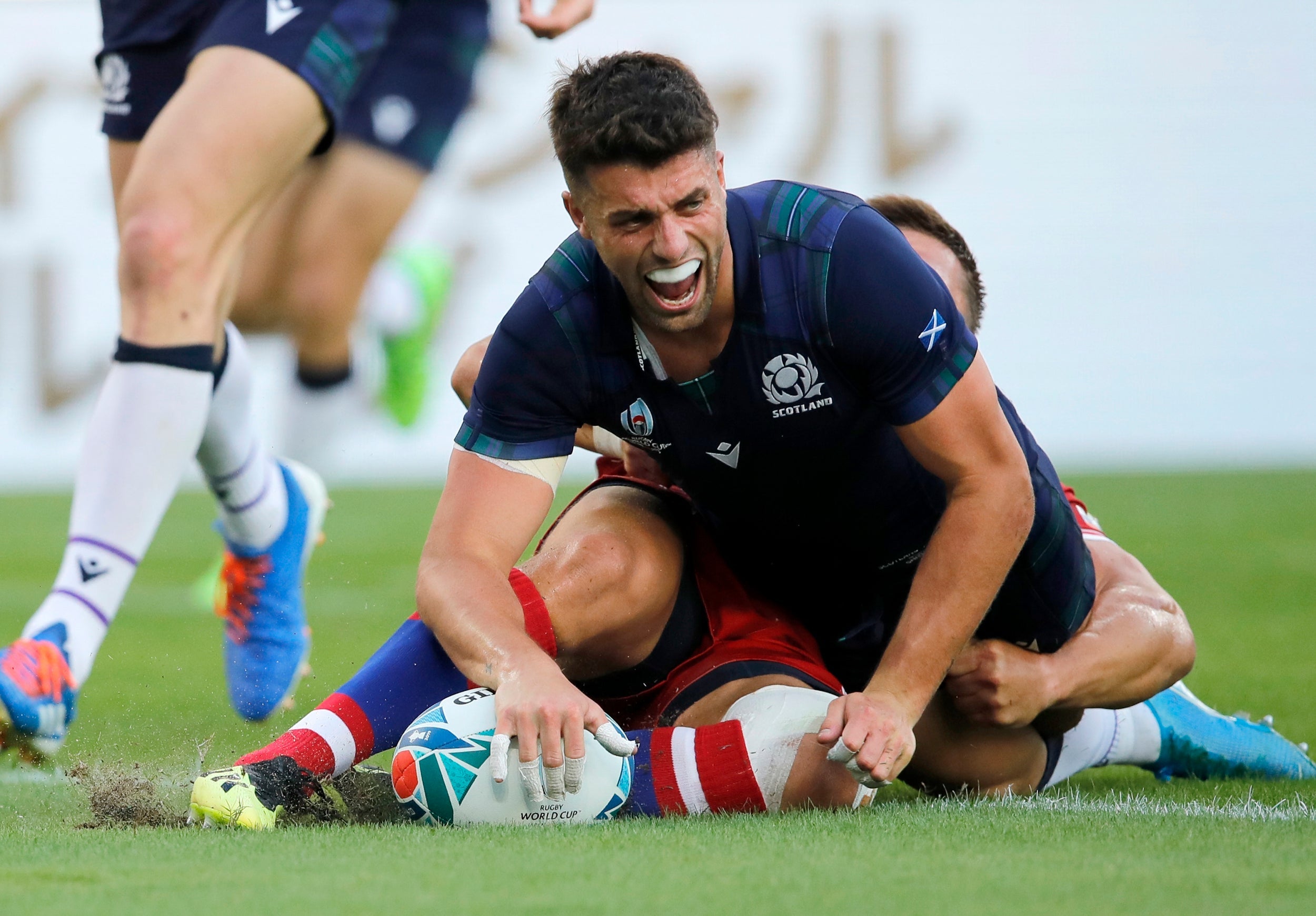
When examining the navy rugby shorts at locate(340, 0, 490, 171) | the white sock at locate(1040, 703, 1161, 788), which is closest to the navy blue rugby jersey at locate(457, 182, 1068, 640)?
the white sock at locate(1040, 703, 1161, 788)

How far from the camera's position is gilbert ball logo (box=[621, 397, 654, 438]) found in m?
2.67

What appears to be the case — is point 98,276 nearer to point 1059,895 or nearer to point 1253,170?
point 1253,170

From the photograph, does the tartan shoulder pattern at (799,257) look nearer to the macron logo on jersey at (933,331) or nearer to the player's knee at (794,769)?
the macron logo on jersey at (933,331)

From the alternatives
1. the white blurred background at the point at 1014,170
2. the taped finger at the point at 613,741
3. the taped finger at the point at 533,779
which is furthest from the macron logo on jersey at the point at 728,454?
the white blurred background at the point at 1014,170

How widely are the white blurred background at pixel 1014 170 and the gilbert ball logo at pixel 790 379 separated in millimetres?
8421

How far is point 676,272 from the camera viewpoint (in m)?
2.47

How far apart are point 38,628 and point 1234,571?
18.0 ft

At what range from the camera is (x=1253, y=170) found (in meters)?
11.4

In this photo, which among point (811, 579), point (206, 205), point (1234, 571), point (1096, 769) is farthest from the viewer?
point (1234, 571)

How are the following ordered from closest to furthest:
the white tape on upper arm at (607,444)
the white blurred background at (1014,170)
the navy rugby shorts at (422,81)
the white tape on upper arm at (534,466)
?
the white tape on upper arm at (534,466) → the white tape on upper arm at (607,444) → the navy rugby shorts at (422,81) → the white blurred background at (1014,170)

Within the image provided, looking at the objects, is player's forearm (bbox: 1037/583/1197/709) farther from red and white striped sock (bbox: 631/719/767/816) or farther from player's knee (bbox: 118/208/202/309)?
player's knee (bbox: 118/208/202/309)

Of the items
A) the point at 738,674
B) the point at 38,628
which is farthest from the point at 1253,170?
the point at 38,628

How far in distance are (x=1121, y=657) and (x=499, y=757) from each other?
128cm

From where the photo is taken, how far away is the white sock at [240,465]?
11.3ft
